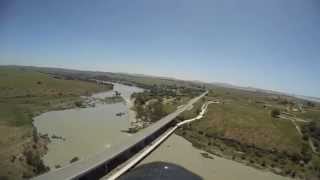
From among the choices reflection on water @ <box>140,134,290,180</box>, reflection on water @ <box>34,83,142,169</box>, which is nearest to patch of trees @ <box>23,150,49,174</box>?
reflection on water @ <box>34,83,142,169</box>

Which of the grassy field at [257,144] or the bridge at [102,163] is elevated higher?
the bridge at [102,163]

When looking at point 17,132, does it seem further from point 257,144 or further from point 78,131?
point 257,144

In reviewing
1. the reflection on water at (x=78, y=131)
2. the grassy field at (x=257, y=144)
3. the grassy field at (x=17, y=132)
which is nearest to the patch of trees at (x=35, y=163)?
the grassy field at (x=17, y=132)

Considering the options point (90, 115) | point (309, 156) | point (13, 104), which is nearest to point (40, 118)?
point (90, 115)

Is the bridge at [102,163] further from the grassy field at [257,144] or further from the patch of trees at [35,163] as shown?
the grassy field at [257,144]

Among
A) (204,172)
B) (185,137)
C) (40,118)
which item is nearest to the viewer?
(204,172)

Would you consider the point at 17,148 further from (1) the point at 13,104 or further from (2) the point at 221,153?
(1) the point at 13,104

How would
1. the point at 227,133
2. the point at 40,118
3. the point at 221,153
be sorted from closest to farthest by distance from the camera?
the point at 221,153, the point at 227,133, the point at 40,118
